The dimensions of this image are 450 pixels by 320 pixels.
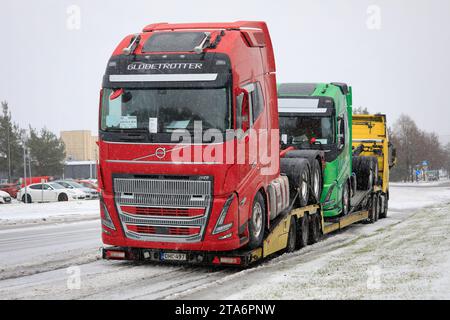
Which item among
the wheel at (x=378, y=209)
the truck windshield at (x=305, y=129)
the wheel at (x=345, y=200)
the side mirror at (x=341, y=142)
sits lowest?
the wheel at (x=378, y=209)

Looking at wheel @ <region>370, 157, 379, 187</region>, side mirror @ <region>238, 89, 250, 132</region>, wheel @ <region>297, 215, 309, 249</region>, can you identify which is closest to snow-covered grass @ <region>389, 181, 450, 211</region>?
wheel @ <region>370, 157, 379, 187</region>

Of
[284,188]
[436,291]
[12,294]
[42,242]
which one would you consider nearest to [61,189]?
[42,242]

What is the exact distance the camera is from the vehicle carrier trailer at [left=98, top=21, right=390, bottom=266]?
10.6 metres

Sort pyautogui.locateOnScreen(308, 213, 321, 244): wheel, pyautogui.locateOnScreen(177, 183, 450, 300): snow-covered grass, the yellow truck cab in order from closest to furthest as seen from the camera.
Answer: pyautogui.locateOnScreen(177, 183, 450, 300): snow-covered grass < pyautogui.locateOnScreen(308, 213, 321, 244): wheel < the yellow truck cab

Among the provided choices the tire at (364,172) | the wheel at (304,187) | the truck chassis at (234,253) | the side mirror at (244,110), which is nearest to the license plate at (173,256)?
the truck chassis at (234,253)

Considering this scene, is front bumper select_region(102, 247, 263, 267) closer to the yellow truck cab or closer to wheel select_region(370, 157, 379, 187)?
wheel select_region(370, 157, 379, 187)

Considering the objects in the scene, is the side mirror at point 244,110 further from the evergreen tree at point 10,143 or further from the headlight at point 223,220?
the evergreen tree at point 10,143

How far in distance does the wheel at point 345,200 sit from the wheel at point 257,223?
22.9 feet

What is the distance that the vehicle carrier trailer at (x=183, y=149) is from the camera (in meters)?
10.6

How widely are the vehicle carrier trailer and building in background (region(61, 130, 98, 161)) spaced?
475 ft
